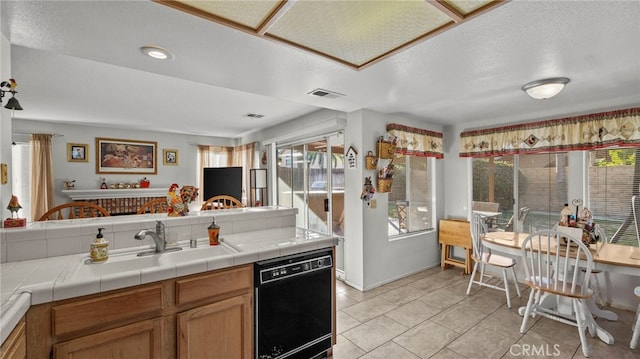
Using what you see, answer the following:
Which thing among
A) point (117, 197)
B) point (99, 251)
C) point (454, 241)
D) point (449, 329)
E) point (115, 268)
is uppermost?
point (117, 197)

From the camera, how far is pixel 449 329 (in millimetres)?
2559

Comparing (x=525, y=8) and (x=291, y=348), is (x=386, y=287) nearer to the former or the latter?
(x=291, y=348)

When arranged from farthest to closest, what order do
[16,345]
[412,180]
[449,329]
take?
[412,180] < [449,329] < [16,345]

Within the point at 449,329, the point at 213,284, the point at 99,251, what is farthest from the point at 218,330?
the point at 449,329

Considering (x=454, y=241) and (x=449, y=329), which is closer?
(x=449, y=329)

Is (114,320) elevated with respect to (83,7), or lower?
lower

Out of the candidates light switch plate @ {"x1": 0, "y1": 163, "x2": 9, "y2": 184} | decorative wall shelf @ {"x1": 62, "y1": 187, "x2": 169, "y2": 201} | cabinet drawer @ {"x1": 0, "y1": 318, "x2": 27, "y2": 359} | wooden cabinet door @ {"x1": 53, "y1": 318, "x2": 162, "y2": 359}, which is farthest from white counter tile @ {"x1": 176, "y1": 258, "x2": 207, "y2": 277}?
decorative wall shelf @ {"x1": 62, "y1": 187, "x2": 169, "y2": 201}

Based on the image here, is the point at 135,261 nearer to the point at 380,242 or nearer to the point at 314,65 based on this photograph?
the point at 314,65

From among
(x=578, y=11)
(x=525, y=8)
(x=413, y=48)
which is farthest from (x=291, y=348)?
(x=578, y=11)

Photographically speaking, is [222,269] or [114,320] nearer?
[114,320]

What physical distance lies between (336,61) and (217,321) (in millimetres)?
1892

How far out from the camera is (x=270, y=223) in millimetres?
2643

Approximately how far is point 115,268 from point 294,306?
1161 millimetres

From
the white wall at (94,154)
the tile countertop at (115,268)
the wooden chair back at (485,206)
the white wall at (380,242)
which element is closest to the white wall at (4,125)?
the tile countertop at (115,268)
